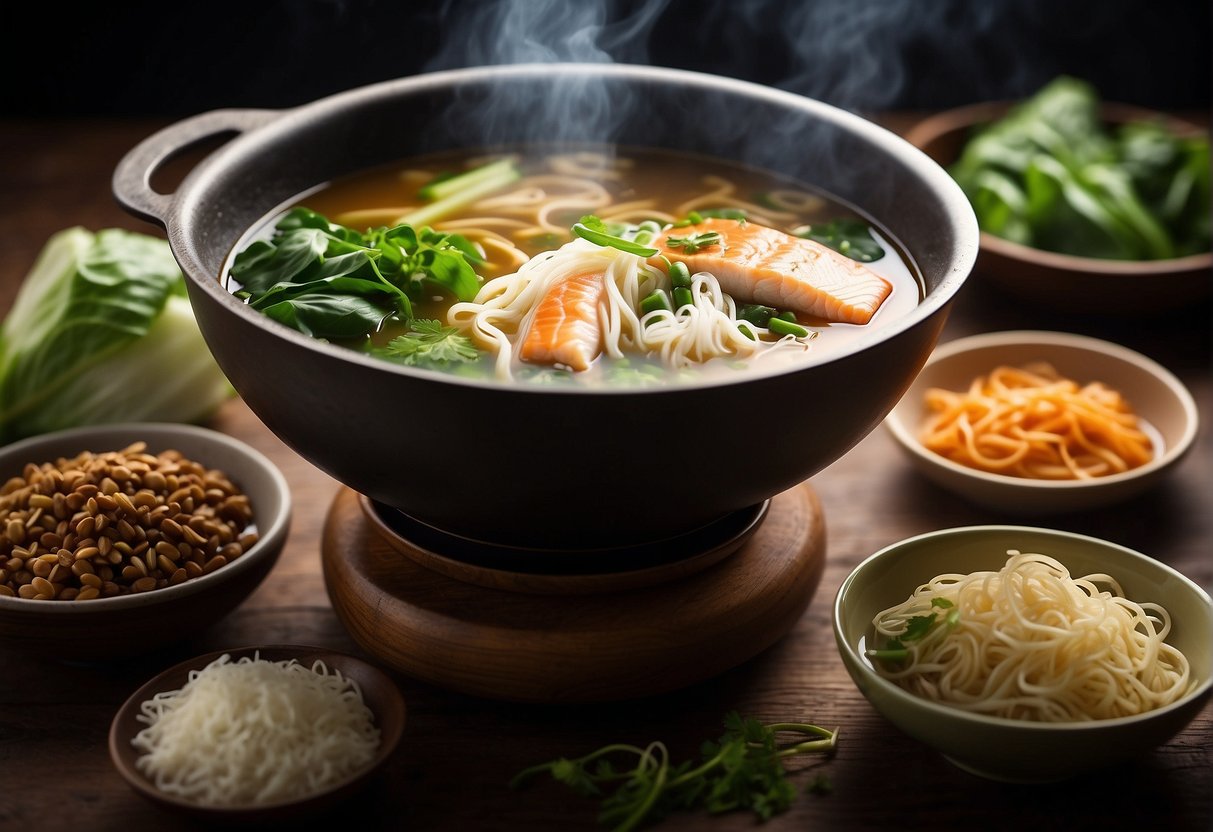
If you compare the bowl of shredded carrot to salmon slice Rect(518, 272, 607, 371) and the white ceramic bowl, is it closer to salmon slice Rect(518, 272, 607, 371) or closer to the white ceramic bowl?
salmon slice Rect(518, 272, 607, 371)

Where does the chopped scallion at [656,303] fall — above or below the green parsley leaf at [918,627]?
above

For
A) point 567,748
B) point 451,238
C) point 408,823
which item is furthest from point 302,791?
point 451,238

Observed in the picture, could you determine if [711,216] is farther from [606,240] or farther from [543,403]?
[543,403]

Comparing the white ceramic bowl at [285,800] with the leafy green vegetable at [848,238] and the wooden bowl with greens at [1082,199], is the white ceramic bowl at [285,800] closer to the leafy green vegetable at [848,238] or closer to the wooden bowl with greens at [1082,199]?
the leafy green vegetable at [848,238]

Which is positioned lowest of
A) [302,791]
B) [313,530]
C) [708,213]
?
[313,530]

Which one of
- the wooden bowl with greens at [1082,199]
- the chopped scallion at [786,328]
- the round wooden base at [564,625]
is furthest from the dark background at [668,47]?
the round wooden base at [564,625]

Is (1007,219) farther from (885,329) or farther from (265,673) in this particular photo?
(265,673)

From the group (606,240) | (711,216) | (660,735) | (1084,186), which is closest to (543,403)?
(606,240)
